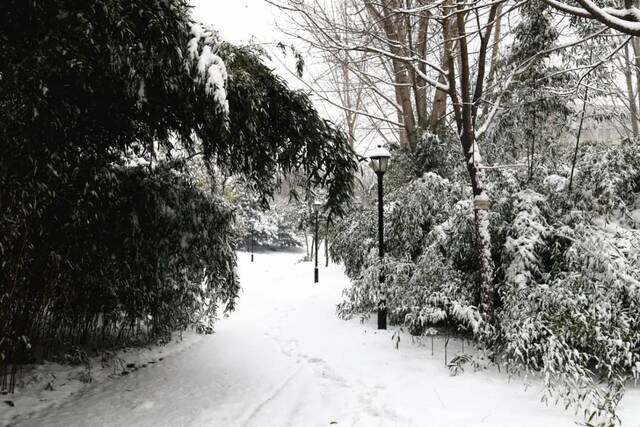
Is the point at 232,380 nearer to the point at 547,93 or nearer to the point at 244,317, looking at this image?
the point at 244,317

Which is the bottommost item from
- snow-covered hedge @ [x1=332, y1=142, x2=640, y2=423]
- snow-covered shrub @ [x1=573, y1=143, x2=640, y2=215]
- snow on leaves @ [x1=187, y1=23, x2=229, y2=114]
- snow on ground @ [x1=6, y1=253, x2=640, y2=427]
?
snow on ground @ [x1=6, y1=253, x2=640, y2=427]

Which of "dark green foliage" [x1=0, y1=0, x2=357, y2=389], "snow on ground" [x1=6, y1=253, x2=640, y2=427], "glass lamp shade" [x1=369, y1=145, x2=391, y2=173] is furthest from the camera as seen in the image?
"glass lamp shade" [x1=369, y1=145, x2=391, y2=173]

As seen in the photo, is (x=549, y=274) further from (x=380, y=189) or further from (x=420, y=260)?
(x=380, y=189)

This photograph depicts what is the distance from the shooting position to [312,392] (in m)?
4.15

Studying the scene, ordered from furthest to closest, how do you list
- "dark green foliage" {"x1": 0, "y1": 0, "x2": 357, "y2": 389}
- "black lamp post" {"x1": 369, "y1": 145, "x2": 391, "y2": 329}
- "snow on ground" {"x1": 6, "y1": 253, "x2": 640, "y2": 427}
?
1. "black lamp post" {"x1": 369, "y1": 145, "x2": 391, "y2": 329}
2. "snow on ground" {"x1": 6, "y1": 253, "x2": 640, "y2": 427}
3. "dark green foliage" {"x1": 0, "y1": 0, "x2": 357, "y2": 389}

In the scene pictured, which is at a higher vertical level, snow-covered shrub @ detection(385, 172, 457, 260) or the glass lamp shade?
the glass lamp shade

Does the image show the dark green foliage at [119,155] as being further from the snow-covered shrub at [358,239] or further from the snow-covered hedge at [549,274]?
the snow-covered shrub at [358,239]

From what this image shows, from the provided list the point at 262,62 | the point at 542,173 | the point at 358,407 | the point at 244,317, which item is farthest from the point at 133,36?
the point at 244,317

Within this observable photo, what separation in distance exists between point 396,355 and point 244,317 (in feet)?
15.5

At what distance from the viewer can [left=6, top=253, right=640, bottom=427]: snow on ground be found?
341 cm

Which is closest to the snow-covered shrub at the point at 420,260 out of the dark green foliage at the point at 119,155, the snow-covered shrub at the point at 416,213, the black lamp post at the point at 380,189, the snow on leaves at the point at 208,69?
the snow-covered shrub at the point at 416,213

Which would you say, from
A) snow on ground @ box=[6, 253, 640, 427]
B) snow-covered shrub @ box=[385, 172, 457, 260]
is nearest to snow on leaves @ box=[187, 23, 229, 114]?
snow on ground @ box=[6, 253, 640, 427]

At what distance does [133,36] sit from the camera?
9.31 feet

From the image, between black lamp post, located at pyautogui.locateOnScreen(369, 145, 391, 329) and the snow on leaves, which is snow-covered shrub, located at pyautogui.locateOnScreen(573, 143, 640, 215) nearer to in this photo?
black lamp post, located at pyautogui.locateOnScreen(369, 145, 391, 329)
